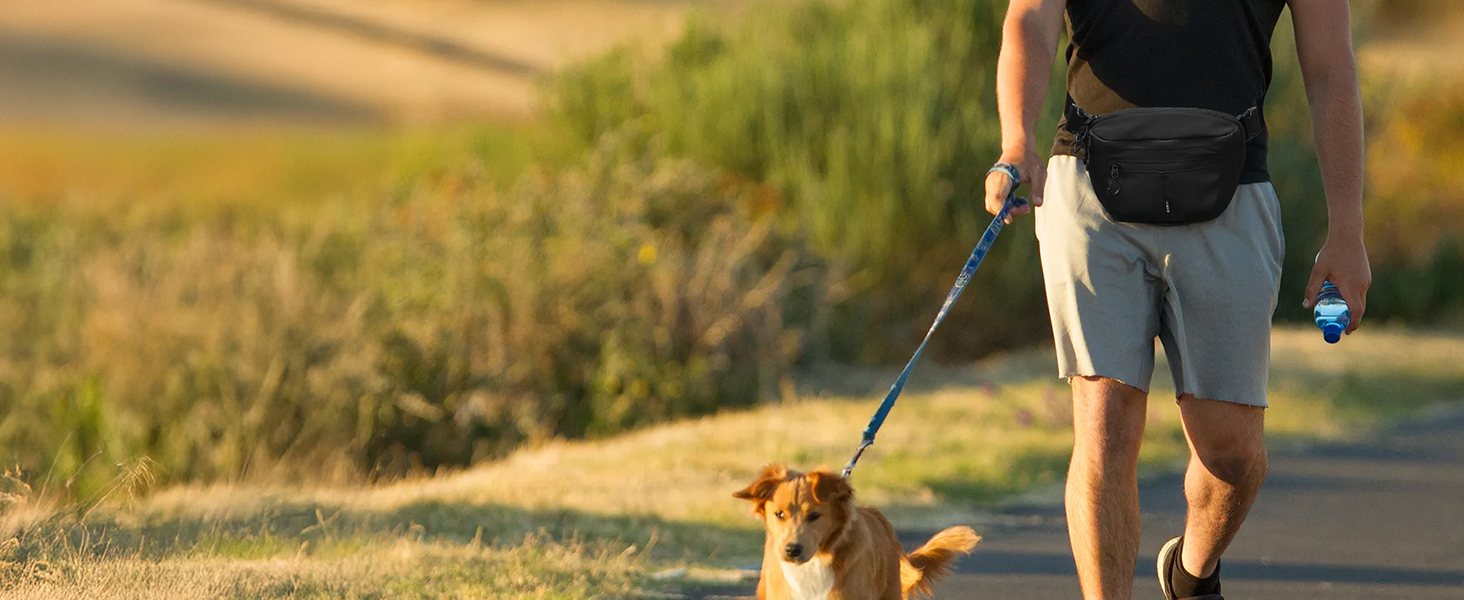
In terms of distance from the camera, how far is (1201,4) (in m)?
5.27

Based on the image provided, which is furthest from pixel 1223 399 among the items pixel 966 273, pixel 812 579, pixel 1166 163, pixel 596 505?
pixel 596 505

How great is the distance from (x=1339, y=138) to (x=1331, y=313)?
47 centimetres

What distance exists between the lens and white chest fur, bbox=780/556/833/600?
5.28 meters

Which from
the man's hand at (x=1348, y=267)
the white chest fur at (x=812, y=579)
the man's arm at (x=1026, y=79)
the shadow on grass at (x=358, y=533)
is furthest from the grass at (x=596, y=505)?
the man's hand at (x=1348, y=267)

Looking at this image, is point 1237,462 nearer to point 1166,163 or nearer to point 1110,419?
point 1110,419

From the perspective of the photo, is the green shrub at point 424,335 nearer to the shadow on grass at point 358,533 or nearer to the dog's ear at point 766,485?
the shadow on grass at point 358,533

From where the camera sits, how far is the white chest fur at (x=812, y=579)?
17.3ft

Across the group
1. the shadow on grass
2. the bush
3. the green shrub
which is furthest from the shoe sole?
the bush

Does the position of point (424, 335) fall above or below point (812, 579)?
below

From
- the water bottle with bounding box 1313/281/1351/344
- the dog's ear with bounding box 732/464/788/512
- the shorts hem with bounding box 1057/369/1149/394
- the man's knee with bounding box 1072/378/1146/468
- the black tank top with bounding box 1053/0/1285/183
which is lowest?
the dog's ear with bounding box 732/464/788/512

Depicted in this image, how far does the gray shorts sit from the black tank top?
182 millimetres

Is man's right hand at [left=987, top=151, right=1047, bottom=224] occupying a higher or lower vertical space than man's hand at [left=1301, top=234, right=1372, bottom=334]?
higher

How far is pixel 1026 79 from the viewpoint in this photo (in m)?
5.18

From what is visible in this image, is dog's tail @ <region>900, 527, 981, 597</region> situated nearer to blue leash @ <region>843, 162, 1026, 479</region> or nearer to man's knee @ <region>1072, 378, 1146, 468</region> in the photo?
blue leash @ <region>843, 162, 1026, 479</region>
